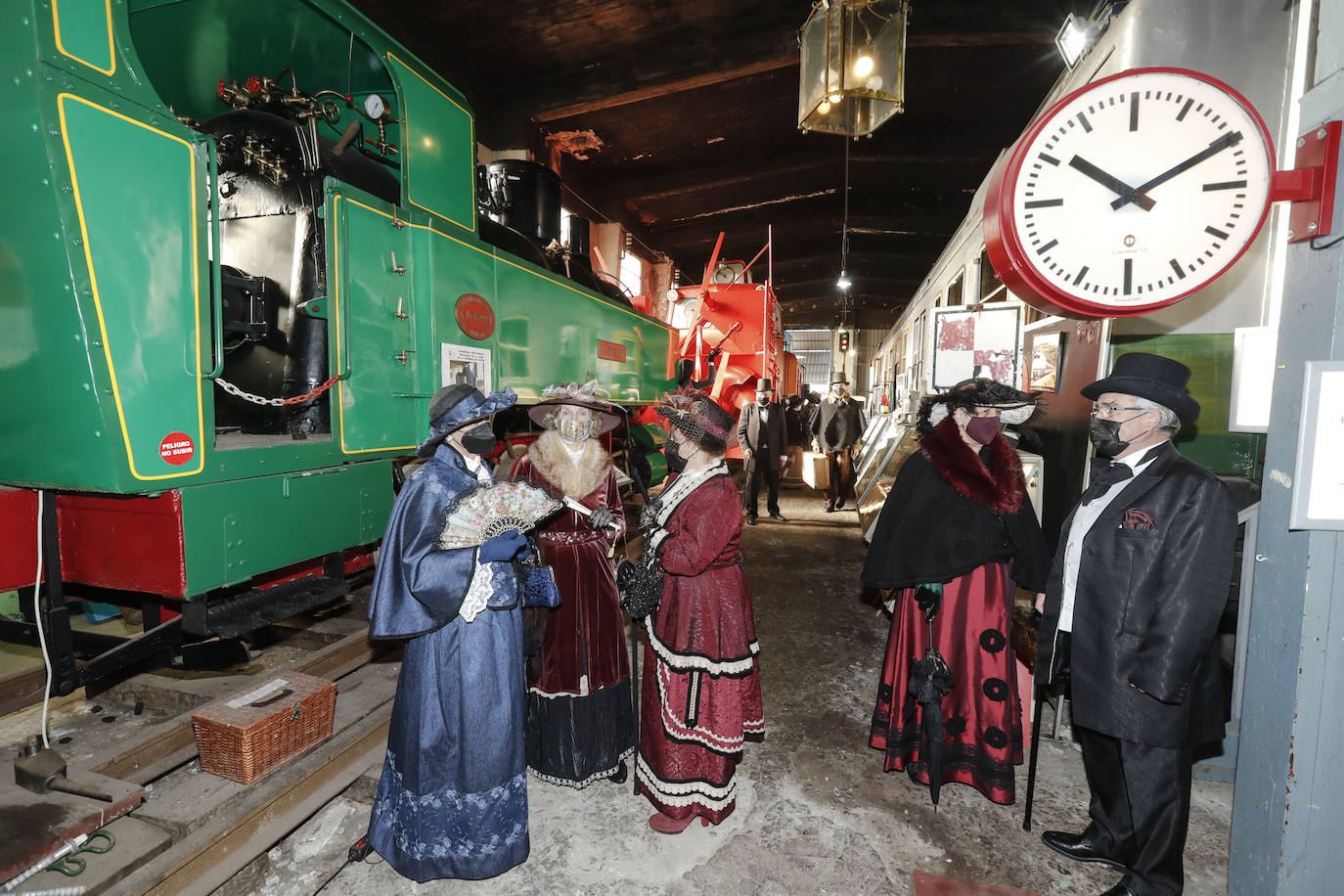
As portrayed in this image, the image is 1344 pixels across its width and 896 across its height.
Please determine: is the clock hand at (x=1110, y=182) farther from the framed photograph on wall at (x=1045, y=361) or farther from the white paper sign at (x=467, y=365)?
the white paper sign at (x=467, y=365)

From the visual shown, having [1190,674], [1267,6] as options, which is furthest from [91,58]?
[1267,6]

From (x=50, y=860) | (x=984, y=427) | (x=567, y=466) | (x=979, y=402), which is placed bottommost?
(x=50, y=860)

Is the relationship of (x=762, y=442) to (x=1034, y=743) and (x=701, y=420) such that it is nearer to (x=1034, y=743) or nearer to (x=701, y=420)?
(x=1034, y=743)

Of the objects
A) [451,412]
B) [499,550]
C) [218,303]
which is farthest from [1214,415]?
[218,303]

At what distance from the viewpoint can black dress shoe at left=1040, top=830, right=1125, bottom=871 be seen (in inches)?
102

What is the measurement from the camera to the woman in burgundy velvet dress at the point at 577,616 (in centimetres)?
284

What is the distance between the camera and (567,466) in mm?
2883

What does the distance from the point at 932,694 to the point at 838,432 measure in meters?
7.29

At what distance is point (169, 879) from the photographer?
2066mm

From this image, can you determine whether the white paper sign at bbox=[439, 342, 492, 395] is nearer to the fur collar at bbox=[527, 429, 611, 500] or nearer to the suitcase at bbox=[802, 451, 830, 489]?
the fur collar at bbox=[527, 429, 611, 500]

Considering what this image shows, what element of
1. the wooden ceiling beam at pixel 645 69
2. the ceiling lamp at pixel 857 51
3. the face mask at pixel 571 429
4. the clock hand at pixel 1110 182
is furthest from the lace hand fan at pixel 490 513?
the wooden ceiling beam at pixel 645 69

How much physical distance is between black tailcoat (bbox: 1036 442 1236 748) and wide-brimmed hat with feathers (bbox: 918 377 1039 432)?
0.74 m

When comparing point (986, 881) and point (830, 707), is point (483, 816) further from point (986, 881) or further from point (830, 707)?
point (830, 707)

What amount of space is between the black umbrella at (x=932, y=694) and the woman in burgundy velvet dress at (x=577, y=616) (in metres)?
1.42
